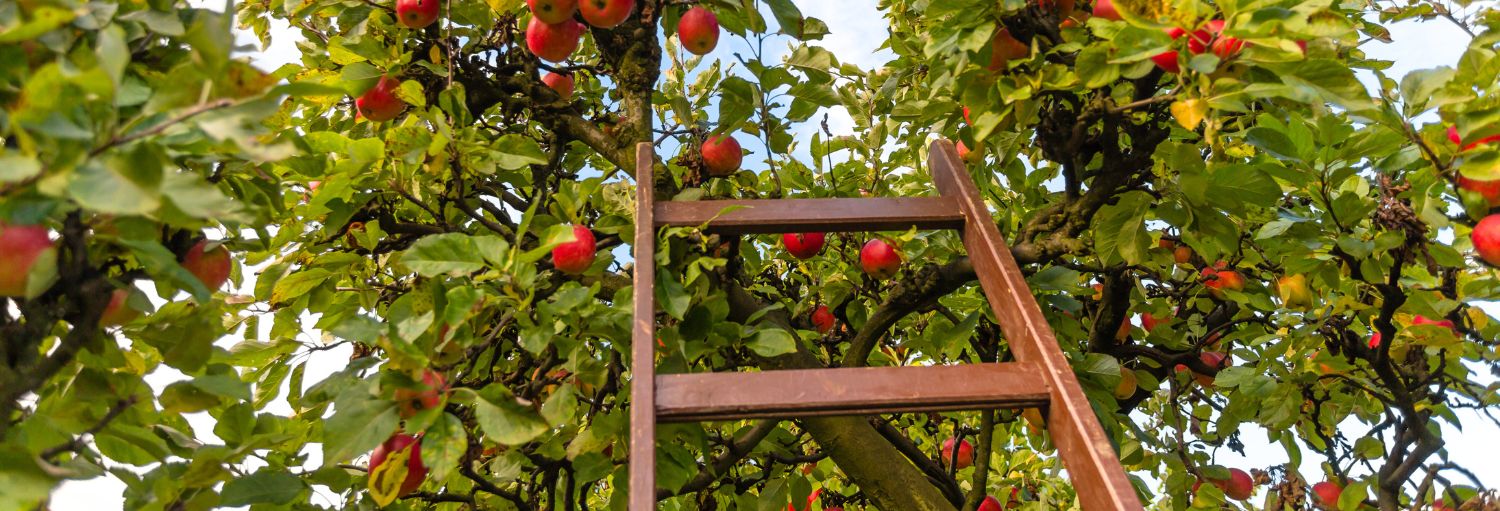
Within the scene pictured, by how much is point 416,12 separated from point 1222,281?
2844 mm

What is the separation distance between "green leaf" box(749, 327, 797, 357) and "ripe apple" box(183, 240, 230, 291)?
1.11 metres

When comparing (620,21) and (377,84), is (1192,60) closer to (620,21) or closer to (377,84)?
(620,21)

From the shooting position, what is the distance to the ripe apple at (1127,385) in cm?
334

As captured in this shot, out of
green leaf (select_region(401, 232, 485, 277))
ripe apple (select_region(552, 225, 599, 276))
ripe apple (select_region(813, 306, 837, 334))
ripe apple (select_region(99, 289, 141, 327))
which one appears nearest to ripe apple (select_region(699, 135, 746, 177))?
ripe apple (select_region(552, 225, 599, 276))

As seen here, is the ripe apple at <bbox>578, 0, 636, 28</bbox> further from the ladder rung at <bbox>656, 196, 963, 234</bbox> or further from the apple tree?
the ladder rung at <bbox>656, 196, 963, 234</bbox>

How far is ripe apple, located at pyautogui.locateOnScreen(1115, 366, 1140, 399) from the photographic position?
334cm

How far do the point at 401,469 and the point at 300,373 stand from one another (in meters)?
0.89

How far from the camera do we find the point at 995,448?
4254 millimetres

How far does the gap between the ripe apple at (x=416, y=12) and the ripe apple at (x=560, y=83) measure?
2.05 ft

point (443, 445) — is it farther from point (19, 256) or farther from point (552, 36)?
point (552, 36)

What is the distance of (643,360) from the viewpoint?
72.0 inches

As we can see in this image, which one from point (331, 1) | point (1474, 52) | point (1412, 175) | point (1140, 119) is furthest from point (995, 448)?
point (331, 1)

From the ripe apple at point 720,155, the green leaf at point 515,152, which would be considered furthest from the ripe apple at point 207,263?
the ripe apple at point 720,155

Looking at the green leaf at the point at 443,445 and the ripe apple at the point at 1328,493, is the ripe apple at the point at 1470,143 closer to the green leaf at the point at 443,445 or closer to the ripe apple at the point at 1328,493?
the ripe apple at the point at 1328,493
